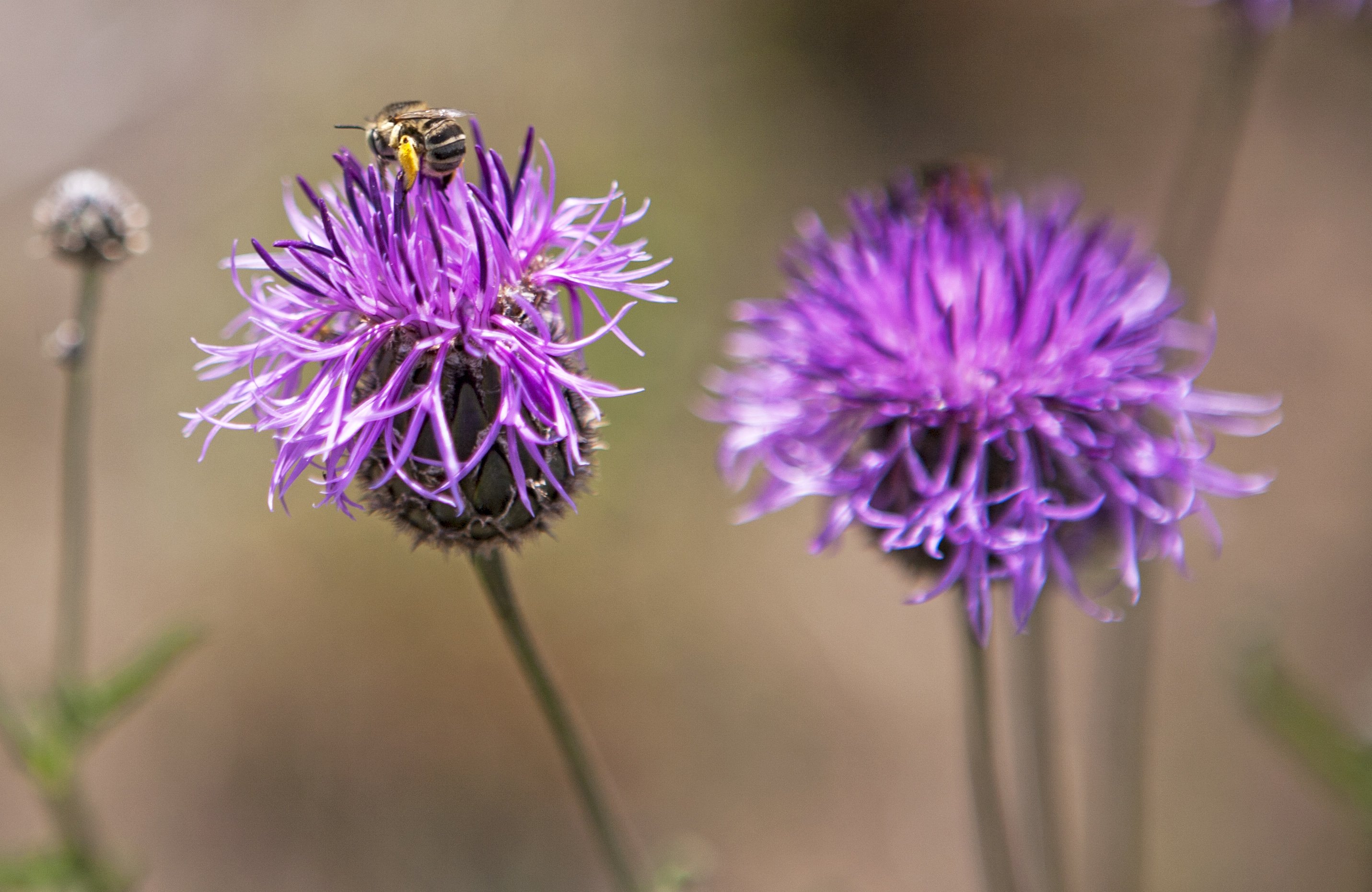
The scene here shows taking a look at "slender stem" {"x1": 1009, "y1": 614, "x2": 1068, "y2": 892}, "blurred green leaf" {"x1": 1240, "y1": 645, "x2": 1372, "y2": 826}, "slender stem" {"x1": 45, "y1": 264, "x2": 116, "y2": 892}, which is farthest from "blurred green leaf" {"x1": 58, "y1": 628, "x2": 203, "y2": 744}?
"blurred green leaf" {"x1": 1240, "y1": 645, "x2": 1372, "y2": 826}

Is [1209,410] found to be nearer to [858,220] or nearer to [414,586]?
[858,220]

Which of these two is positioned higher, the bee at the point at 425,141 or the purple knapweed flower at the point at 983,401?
the bee at the point at 425,141

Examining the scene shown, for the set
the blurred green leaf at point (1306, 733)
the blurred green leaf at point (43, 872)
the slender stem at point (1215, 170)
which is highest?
the slender stem at point (1215, 170)

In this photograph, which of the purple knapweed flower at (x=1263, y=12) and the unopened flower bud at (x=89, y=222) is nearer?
the unopened flower bud at (x=89, y=222)

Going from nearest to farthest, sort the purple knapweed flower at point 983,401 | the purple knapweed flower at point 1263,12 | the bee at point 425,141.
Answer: the bee at point 425,141, the purple knapweed flower at point 983,401, the purple knapweed flower at point 1263,12

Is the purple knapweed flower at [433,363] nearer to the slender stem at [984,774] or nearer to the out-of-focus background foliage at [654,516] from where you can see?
the slender stem at [984,774]

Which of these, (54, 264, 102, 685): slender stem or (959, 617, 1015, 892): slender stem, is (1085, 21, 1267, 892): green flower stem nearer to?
(959, 617, 1015, 892): slender stem

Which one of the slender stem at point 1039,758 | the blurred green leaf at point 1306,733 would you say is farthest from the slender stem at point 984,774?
the blurred green leaf at point 1306,733
